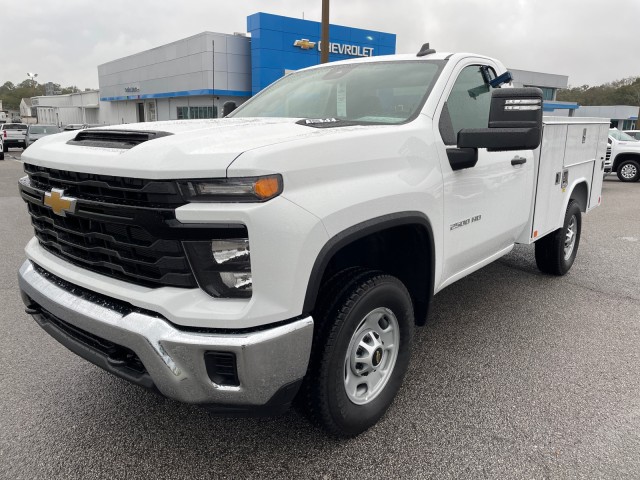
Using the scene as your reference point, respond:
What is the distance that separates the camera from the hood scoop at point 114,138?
88.2 inches

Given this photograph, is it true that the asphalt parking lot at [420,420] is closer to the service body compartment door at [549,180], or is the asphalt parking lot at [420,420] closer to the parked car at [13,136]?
the service body compartment door at [549,180]

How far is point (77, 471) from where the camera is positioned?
242cm

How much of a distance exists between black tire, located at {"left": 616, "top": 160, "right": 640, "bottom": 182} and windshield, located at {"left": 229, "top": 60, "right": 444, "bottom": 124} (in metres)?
15.7

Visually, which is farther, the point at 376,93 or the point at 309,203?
the point at 376,93

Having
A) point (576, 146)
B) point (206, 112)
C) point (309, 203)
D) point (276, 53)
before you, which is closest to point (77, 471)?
point (309, 203)

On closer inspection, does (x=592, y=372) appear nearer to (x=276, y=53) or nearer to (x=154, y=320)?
(x=154, y=320)

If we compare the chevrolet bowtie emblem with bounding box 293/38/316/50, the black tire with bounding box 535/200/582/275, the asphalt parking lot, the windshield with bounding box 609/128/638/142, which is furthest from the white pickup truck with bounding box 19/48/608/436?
the chevrolet bowtie emblem with bounding box 293/38/316/50

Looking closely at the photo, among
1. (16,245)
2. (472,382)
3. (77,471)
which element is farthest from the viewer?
→ (16,245)

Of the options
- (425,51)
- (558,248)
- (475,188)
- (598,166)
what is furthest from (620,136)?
(475,188)

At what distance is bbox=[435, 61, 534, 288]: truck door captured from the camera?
303cm

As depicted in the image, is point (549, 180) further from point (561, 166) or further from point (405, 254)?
point (405, 254)

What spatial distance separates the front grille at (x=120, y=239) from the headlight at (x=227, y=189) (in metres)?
0.09

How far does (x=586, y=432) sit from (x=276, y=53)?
27710 mm

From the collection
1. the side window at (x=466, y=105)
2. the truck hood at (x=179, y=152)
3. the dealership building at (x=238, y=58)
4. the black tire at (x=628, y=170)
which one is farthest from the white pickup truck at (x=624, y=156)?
the truck hood at (x=179, y=152)
